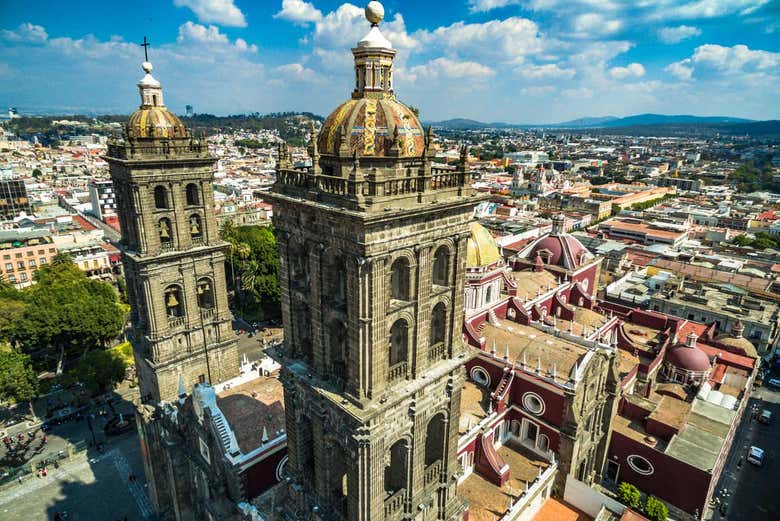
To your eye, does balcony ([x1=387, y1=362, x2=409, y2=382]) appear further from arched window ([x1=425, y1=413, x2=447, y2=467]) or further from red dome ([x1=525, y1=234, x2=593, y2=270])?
red dome ([x1=525, y1=234, x2=593, y2=270])

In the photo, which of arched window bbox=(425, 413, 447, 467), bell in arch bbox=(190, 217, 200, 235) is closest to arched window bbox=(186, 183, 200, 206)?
bell in arch bbox=(190, 217, 200, 235)

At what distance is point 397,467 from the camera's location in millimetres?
17297

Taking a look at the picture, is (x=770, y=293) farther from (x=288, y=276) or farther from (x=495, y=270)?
(x=288, y=276)

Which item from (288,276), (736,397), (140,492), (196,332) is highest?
(288,276)

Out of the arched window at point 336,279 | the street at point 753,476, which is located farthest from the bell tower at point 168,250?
the street at point 753,476

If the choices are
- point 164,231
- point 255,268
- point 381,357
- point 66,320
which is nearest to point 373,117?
point 381,357

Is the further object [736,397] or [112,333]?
[112,333]

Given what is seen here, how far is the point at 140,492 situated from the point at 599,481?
113 ft

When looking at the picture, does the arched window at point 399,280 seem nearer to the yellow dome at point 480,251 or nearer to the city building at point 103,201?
the yellow dome at point 480,251

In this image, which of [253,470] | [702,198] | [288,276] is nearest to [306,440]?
[253,470]

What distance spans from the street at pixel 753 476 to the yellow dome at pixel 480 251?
24.1m

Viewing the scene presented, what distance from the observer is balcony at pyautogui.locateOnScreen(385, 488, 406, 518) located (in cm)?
1629

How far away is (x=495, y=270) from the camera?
119 ft

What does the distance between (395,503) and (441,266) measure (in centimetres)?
917
